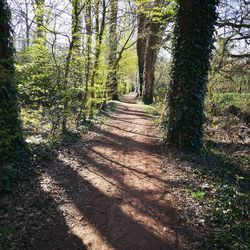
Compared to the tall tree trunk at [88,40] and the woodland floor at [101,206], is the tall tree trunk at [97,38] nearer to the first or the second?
the tall tree trunk at [88,40]

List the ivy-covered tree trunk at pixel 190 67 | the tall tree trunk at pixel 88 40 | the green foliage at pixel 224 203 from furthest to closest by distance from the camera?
the tall tree trunk at pixel 88 40 < the ivy-covered tree trunk at pixel 190 67 < the green foliage at pixel 224 203

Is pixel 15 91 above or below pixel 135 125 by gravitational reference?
above

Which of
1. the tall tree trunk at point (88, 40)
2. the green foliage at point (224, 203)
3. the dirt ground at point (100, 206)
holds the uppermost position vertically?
the tall tree trunk at point (88, 40)

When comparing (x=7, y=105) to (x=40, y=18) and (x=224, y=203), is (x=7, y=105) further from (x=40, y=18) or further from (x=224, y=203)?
(x=224, y=203)

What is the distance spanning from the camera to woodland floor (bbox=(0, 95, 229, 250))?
366cm

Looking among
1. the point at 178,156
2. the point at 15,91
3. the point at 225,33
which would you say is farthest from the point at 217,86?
the point at 15,91

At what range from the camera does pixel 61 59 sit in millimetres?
7859

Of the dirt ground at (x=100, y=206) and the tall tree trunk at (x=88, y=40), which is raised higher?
the tall tree trunk at (x=88, y=40)

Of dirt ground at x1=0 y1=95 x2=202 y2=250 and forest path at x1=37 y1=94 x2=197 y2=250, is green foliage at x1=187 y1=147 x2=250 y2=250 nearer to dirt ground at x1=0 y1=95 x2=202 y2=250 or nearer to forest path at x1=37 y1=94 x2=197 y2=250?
dirt ground at x1=0 y1=95 x2=202 y2=250

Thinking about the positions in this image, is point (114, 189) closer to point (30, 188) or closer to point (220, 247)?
point (30, 188)

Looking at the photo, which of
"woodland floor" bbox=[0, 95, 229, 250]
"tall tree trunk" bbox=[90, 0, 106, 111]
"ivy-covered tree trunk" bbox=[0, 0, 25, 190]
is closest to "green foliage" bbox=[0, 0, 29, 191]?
"ivy-covered tree trunk" bbox=[0, 0, 25, 190]

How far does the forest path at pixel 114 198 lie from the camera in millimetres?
3689

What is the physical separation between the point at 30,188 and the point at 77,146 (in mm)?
3014

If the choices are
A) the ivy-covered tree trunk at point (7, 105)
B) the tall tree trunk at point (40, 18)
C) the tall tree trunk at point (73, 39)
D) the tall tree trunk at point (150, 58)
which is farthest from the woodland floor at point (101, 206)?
the tall tree trunk at point (150, 58)
